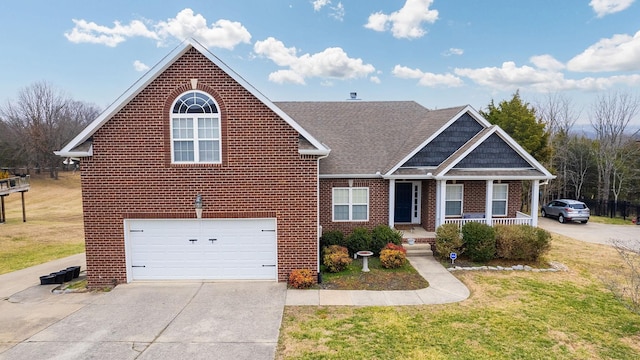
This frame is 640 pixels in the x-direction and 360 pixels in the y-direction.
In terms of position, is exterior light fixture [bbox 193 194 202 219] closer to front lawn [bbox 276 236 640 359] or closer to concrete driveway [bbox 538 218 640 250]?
front lawn [bbox 276 236 640 359]

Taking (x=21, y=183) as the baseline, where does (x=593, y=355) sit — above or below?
below

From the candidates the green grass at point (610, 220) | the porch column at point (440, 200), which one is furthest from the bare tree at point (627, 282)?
the green grass at point (610, 220)

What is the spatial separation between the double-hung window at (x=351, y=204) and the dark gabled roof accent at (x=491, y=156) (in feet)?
12.9

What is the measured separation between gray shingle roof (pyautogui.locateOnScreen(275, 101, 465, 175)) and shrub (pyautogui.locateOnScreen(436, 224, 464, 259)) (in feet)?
11.2

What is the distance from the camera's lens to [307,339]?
8070mm

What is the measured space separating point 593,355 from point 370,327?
14.6 feet

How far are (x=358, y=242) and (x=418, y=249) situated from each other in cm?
255

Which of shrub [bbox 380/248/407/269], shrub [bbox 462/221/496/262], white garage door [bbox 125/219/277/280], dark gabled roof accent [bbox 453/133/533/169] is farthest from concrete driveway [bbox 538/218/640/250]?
white garage door [bbox 125/219/277/280]

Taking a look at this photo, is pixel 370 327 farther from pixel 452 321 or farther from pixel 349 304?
pixel 452 321

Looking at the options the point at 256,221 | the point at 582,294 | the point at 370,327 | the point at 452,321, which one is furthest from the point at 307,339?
the point at 582,294

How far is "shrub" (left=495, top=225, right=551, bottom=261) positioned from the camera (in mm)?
13789

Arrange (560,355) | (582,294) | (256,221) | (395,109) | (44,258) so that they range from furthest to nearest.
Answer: (395,109)
(44,258)
(256,221)
(582,294)
(560,355)

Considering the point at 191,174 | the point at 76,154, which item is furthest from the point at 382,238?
the point at 76,154

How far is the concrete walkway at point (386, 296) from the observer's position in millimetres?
10203
